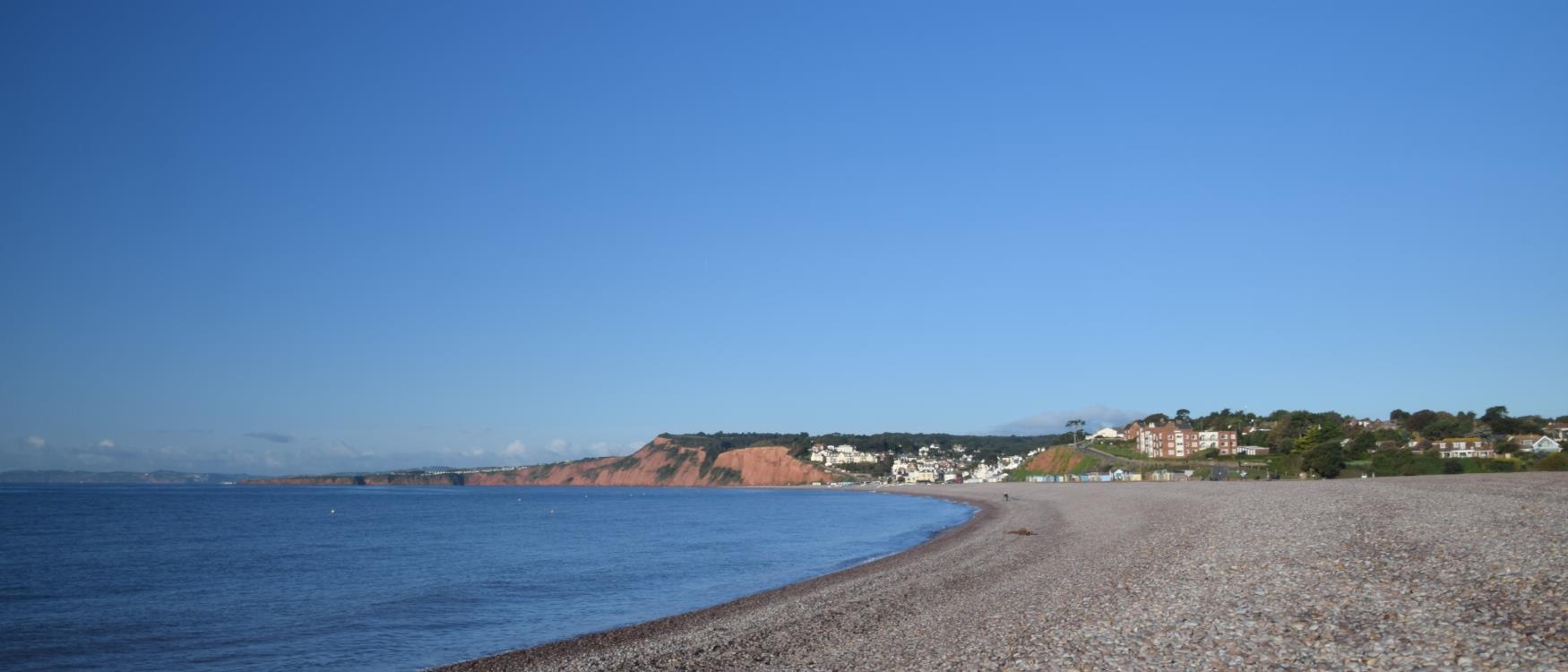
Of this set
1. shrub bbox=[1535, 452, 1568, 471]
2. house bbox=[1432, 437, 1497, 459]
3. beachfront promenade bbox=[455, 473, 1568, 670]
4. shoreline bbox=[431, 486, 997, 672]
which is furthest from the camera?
house bbox=[1432, 437, 1497, 459]

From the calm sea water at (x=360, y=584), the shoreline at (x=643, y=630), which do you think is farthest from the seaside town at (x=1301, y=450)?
the shoreline at (x=643, y=630)

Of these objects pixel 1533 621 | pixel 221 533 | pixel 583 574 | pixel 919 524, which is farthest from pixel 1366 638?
pixel 221 533

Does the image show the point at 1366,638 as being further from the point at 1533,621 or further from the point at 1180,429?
the point at 1180,429

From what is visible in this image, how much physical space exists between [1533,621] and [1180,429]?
13469cm

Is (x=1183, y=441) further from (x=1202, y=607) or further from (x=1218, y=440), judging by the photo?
(x=1202, y=607)

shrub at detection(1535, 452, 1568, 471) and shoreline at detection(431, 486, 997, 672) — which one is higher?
shrub at detection(1535, 452, 1568, 471)

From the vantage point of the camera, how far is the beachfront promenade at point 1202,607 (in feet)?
36.1

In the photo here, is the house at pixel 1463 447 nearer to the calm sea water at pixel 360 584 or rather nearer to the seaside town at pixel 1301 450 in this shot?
the seaside town at pixel 1301 450

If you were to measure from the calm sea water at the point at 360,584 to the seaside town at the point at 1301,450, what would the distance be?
38.2 meters

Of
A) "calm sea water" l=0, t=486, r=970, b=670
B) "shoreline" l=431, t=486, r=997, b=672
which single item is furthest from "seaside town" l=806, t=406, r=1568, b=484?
"shoreline" l=431, t=486, r=997, b=672

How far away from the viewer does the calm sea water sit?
1880 centimetres

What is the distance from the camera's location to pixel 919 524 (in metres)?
56.5

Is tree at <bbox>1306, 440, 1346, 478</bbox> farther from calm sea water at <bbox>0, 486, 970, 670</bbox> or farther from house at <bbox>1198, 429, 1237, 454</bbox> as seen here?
house at <bbox>1198, 429, 1237, 454</bbox>

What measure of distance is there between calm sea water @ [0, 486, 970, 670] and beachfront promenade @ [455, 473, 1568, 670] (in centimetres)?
338
